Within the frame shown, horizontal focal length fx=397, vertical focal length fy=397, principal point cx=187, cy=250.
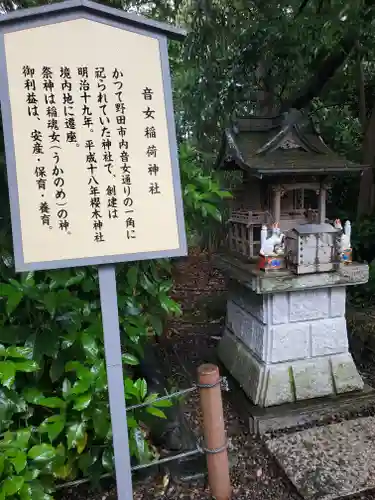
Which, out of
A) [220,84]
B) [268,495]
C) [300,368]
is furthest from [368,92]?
[268,495]

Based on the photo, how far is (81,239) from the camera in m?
1.51

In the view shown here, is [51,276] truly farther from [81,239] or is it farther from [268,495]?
[268,495]

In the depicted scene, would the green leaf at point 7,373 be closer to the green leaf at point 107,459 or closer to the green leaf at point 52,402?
the green leaf at point 52,402

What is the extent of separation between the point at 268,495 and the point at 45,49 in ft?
9.09

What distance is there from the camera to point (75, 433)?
69.8 inches

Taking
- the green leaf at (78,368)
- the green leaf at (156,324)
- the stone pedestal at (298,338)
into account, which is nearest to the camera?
the green leaf at (78,368)

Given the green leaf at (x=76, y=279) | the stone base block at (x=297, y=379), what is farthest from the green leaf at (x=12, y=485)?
the stone base block at (x=297, y=379)

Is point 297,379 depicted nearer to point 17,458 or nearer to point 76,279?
point 76,279

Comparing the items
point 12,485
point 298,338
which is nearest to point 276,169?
point 298,338

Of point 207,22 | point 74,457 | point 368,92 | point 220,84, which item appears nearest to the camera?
point 74,457

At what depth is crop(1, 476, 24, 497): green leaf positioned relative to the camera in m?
1.45

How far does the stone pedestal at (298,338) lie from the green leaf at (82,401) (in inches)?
68.1

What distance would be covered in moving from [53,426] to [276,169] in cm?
231

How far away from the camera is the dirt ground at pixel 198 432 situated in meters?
2.38
